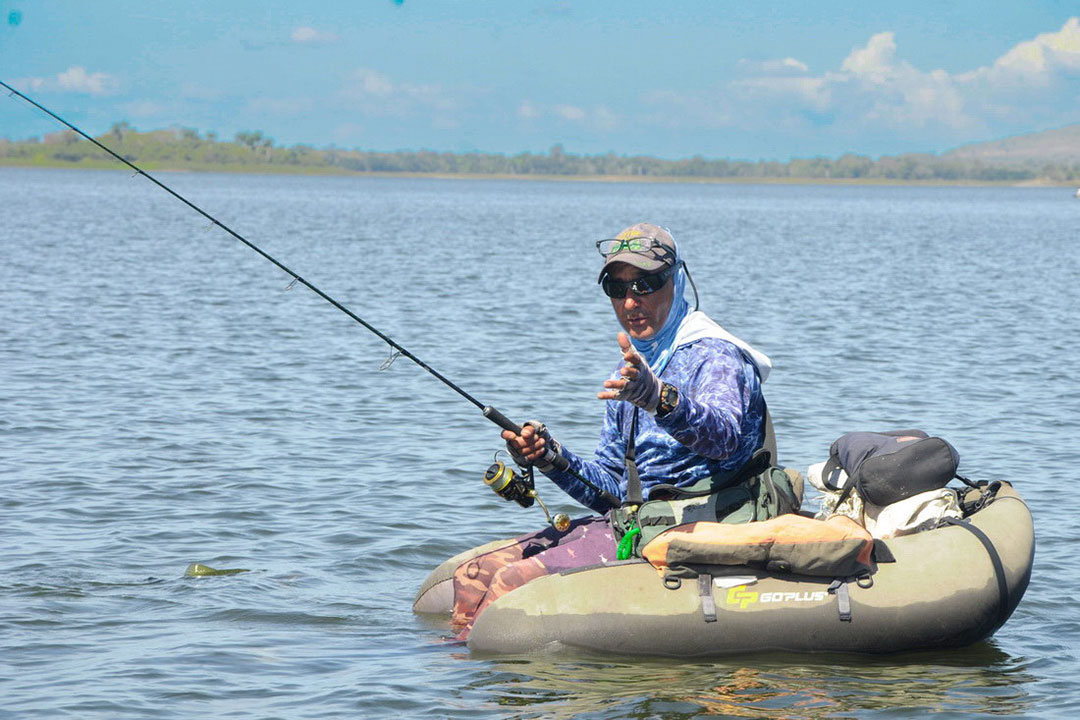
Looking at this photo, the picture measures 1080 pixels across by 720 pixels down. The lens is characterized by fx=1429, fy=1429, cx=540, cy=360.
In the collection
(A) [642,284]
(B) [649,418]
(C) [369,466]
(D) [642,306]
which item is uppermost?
(A) [642,284]

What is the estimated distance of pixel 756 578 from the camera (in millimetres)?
6371

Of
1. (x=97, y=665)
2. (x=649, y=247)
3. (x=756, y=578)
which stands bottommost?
(x=97, y=665)

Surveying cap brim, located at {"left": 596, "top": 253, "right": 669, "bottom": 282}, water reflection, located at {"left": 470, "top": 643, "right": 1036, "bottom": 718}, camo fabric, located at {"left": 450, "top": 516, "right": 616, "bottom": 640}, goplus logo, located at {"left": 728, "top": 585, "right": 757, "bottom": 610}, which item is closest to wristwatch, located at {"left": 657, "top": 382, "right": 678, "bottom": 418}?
cap brim, located at {"left": 596, "top": 253, "right": 669, "bottom": 282}

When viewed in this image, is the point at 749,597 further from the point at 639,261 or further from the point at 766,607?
the point at 639,261

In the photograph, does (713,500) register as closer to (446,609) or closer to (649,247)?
(649,247)

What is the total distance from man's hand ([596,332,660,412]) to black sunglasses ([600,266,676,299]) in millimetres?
834

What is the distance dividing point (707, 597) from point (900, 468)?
1.26m

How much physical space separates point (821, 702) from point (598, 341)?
45.6 ft

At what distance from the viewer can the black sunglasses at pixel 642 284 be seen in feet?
20.9

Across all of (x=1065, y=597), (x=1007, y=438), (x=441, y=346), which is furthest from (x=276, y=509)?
(x=441, y=346)

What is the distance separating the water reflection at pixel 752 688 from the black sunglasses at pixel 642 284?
5.52 ft

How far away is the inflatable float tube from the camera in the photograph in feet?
20.9

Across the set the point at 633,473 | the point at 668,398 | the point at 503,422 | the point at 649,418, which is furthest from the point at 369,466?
the point at 668,398

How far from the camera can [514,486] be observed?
22.3 ft
